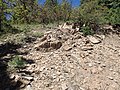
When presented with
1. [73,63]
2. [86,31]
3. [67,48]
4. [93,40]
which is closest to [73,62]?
[73,63]

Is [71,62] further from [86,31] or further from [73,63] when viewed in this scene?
[86,31]

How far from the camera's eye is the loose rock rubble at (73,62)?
7.60 m

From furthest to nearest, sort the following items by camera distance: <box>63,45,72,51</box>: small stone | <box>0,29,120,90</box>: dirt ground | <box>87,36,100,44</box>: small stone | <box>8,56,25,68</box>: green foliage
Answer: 1. <box>87,36,100,44</box>: small stone
2. <box>63,45,72,51</box>: small stone
3. <box>8,56,25,68</box>: green foliage
4. <box>0,29,120,90</box>: dirt ground

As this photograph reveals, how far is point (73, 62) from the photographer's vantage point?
27.9ft

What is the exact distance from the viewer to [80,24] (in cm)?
1097

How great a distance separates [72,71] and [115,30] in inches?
172

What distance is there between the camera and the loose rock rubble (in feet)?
24.9

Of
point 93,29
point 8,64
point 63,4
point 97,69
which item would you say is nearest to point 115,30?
point 93,29

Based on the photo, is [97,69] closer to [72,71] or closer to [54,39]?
[72,71]

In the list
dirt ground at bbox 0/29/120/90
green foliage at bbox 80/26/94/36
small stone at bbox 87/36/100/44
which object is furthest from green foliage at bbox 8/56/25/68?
green foliage at bbox 80/26/94/36

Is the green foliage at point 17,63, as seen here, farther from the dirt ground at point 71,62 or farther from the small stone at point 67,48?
the small stone at point 67,48

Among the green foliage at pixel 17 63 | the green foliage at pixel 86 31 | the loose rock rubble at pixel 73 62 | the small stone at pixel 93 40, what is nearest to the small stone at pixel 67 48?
the loose rock rubble at pixel 73 62

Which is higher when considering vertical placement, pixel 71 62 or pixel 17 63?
pixel 17 63

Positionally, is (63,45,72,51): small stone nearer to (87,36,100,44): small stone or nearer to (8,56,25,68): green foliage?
(87,36,100,44): small stone
